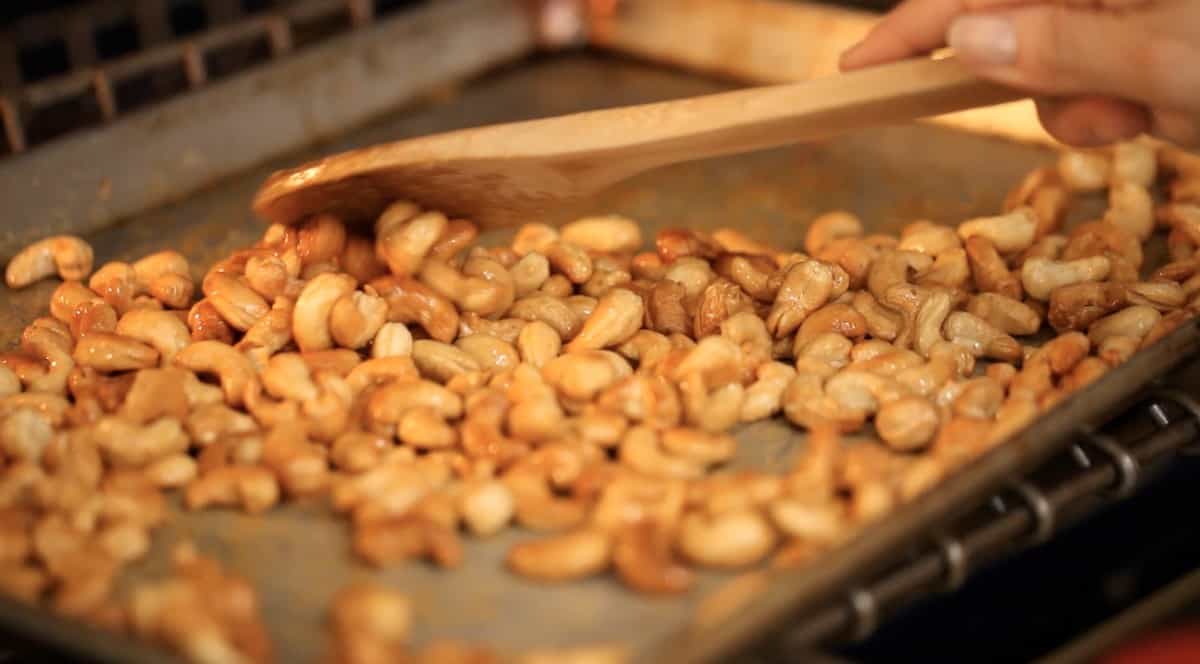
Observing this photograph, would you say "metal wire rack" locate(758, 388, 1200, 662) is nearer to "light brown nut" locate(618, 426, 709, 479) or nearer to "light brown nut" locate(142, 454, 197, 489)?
"light brown nut" locate(618, 426, 709, 479)

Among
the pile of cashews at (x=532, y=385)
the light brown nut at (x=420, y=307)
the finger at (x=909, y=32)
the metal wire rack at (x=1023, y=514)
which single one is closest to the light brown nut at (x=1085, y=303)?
the pile of cashews at (x=532, y=385)

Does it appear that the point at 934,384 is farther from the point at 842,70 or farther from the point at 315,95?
the point at 315,95

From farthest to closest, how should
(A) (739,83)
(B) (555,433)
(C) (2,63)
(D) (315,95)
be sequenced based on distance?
(A) (739,83) → (D) (315,95) → (C) (2,63) → (B) (555,433)

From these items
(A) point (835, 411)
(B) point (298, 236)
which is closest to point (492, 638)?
(A) point (835, 411)

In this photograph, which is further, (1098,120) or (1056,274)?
Result: (1056,274)

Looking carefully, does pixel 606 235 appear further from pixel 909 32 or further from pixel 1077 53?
pixel 1077 53

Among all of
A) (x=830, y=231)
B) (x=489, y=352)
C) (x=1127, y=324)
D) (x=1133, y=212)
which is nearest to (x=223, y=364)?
(x=489, y=352)

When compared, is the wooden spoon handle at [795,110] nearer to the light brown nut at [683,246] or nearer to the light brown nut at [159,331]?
the light brown nut at [683,246]
